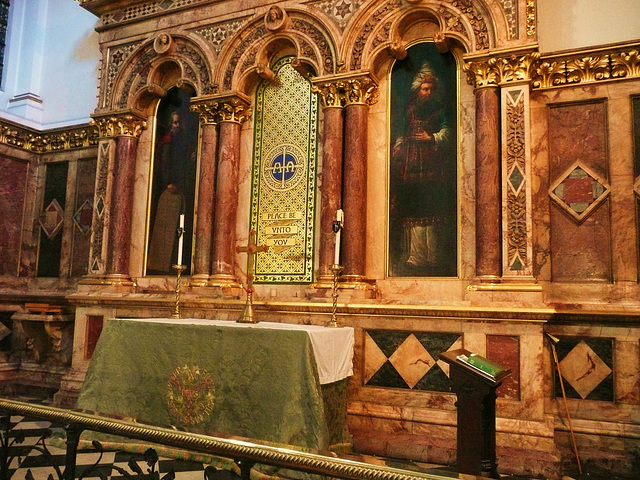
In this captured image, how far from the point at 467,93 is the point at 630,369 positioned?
10.1 feet

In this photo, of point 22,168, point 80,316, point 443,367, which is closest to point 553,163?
point 443,367

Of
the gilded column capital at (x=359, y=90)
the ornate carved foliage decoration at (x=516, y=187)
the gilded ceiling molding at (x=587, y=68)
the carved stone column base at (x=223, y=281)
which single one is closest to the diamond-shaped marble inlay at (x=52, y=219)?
the carved stone column base at (x=223, y=281)

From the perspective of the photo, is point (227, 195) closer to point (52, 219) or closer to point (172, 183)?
point (172, 183)

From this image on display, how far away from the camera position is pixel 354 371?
572cm

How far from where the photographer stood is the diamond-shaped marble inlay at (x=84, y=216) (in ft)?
26.9

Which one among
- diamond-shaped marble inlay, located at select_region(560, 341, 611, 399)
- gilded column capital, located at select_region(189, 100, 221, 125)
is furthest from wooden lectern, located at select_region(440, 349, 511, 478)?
gilded column capital, located at select_region(189, 100, 221, 125)

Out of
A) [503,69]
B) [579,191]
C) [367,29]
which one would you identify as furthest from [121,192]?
[579,191]

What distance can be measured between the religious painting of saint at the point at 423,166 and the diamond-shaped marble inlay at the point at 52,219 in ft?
16.8

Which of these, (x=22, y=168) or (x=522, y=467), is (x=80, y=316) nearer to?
(x=22, y=168)

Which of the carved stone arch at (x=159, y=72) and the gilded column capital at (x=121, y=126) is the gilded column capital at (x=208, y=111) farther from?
the gilded column capital at (x=121, y=126)

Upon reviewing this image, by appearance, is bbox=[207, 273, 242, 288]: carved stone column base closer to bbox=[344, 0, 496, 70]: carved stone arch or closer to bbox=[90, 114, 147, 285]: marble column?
bbox=[90, 114, 147, 285]: marble column

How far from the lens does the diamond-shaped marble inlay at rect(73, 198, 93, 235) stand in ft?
26.9

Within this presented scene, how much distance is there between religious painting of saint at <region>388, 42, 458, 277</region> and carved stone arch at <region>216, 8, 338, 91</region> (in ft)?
2.90

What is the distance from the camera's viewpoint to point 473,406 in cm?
400
